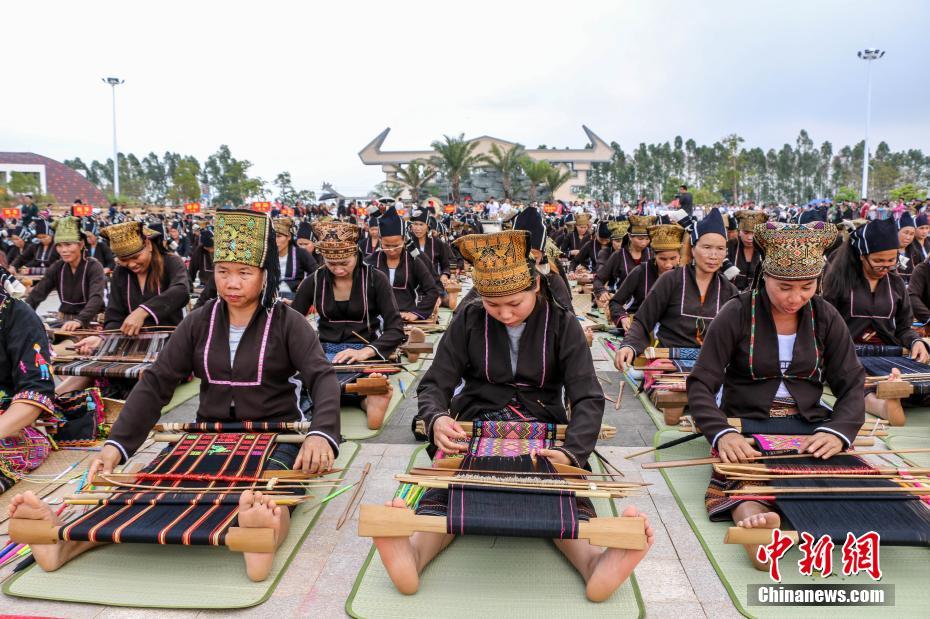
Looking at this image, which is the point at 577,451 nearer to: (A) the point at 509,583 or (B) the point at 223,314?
(A) the point at 509,583

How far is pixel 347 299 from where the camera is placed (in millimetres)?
5512

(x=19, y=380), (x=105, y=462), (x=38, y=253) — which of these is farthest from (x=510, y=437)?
(x=38, y=253)

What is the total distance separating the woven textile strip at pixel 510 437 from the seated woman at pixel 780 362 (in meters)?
0.77

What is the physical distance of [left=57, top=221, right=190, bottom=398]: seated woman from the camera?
5.39 meters

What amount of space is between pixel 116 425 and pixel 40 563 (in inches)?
25.6

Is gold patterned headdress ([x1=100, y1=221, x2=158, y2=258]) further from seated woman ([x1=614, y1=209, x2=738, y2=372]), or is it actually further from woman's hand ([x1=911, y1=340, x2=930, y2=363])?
woman's hand ([x1=911, y1=340, x2=930, y2=363])

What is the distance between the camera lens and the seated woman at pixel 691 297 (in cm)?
521

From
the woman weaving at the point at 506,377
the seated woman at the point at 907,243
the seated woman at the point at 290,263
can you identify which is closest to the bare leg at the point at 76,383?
the seated woman at the point at 290,263

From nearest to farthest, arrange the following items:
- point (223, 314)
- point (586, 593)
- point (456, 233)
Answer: point (586, 593)
point (223, 314)
point (456, 233)

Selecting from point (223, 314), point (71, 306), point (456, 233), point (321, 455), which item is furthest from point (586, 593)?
point (456, 233)

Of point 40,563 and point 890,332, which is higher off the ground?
point 890,332

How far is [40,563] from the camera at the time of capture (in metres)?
2.75

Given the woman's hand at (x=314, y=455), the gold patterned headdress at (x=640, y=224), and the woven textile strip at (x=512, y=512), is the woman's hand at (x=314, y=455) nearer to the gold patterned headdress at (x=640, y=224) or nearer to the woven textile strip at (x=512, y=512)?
the woven textile strip at (x=512, y=512)

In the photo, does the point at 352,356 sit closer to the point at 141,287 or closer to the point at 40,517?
the point at 141,287
